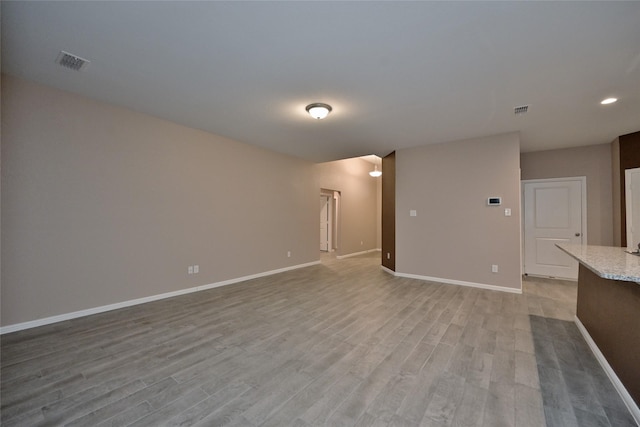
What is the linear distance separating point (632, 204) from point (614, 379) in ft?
12.9

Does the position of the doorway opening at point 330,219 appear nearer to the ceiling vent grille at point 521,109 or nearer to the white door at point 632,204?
the ceiling vent grille at point 521,109

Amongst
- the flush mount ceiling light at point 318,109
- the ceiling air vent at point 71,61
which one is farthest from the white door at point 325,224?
the ceiling air vent at point 71,61

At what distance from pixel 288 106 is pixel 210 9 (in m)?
1.62

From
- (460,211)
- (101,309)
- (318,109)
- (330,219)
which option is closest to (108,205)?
(101,309)

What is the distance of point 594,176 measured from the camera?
16.4 ft

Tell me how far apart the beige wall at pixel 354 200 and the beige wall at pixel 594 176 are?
15.7ft

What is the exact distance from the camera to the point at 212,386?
194 centimetres

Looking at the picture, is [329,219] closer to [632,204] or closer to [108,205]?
[108,205]

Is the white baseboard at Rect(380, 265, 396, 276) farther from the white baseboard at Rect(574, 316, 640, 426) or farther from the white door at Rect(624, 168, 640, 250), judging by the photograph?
the white door at Rect(624, 168, 640, 250)

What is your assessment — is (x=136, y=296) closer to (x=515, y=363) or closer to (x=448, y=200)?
(x=515, y=363)

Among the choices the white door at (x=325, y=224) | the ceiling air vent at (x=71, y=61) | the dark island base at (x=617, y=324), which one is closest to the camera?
the dark island base at (x=617, y=324)

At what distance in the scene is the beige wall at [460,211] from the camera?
4.40 m

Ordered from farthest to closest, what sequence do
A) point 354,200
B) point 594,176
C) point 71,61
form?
1. point 354,200
2. point 594,176
3. point 71,61

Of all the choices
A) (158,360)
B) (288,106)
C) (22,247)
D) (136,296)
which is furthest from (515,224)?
(22,247)
